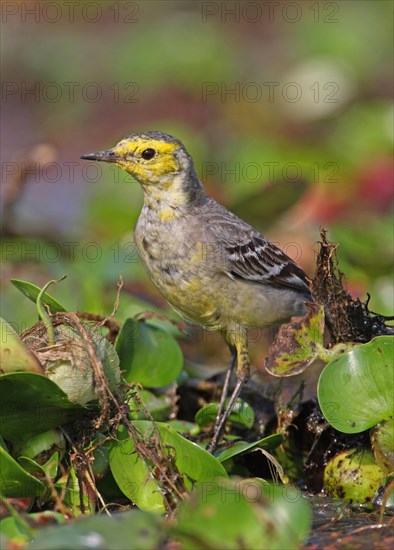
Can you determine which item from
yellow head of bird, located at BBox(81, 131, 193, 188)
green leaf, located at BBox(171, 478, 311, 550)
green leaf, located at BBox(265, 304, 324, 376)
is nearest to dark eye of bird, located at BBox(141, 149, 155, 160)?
yellow head of bird, located at BBox(81, 131, 193, 188)

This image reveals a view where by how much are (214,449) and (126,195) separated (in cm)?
491

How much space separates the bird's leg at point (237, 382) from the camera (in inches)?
220

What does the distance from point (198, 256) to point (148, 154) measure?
737mm

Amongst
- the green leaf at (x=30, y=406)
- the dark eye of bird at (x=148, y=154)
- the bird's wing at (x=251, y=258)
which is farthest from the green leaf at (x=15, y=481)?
the dark eye of bird at (x=148, y=154)

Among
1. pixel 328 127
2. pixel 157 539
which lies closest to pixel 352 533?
pixel 157 539

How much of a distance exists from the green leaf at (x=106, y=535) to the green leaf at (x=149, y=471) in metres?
1.10

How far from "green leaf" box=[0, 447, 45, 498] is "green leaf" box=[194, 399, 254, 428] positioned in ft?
4.80

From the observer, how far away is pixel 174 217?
20.3 feet

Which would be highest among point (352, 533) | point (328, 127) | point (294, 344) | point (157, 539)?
point (328, 127)

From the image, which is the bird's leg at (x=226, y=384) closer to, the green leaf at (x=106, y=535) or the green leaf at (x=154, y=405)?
the green leaf at (x=154, y=405)

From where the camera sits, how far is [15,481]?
4254mm

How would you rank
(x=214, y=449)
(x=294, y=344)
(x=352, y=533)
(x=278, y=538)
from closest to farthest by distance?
(x=278, y=538)
(x=352, y=533)
(x=294, y=344)
(x=214, y=449)

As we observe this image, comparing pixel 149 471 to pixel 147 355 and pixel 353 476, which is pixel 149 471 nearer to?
pixel 353 476

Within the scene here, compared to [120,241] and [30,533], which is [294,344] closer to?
[30,533]
